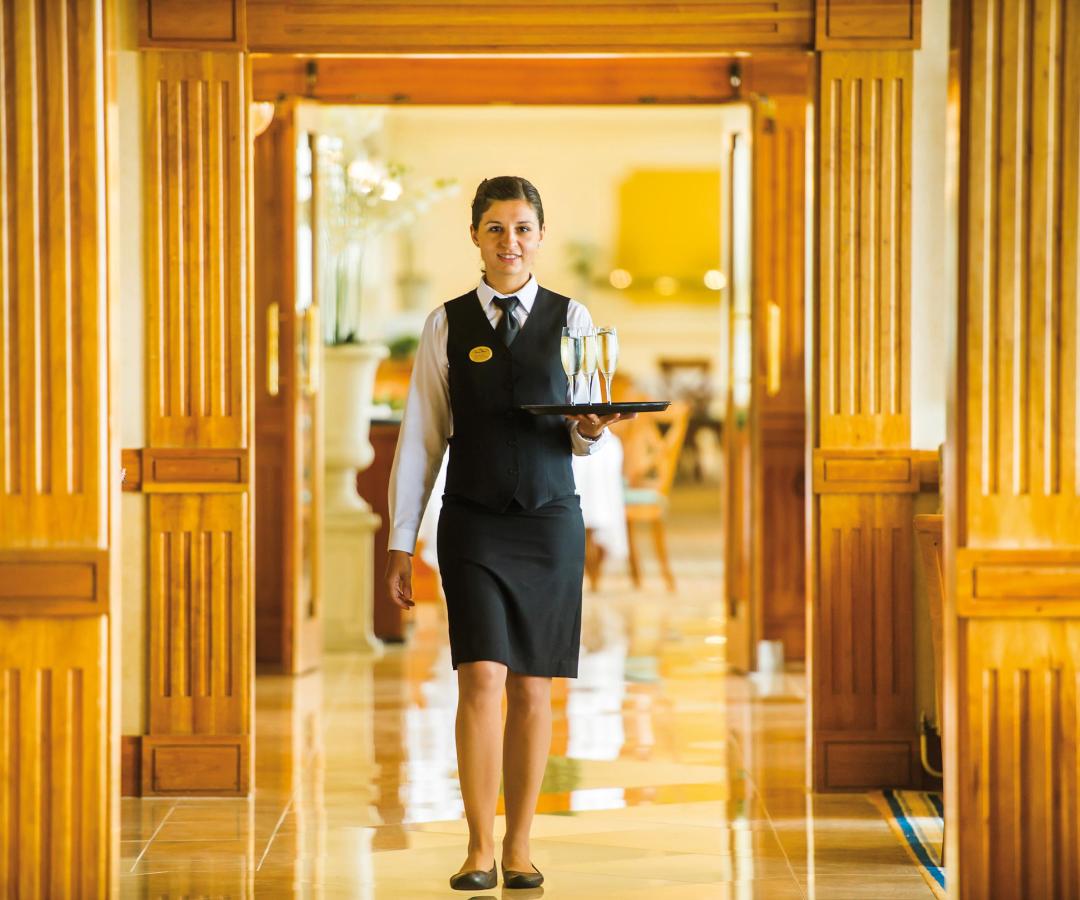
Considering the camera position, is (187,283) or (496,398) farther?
(187,283)

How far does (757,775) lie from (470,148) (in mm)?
13295

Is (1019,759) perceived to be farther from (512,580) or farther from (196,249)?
(196,249)

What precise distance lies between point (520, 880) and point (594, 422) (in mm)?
1014

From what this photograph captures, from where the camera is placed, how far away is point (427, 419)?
3.33 meters

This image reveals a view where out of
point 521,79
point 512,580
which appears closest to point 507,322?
point 512,580

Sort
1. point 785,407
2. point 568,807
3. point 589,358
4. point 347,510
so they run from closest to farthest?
1. point 589,358
2. point 568,807
3. point 785,407
4. point 347,510

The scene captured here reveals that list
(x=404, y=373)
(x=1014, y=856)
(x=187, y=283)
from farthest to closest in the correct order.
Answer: (x=404, y=373)
(x=187, y=283)
(x=1014, y=856)


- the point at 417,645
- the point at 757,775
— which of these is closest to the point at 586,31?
the point at 757,775

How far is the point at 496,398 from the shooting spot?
320 centimetres

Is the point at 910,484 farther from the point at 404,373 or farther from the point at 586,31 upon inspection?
the point at 404,373

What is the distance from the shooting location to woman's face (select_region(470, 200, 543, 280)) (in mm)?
3218

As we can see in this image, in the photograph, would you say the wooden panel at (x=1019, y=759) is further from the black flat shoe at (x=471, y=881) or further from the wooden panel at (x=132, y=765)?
the wooden panel at (x=132, y=765)

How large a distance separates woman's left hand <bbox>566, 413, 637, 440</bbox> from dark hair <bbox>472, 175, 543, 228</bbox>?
45 centimetres

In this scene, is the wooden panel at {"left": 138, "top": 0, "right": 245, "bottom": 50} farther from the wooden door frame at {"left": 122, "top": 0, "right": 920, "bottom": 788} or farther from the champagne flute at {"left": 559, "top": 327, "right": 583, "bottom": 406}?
the champagne flute at {"left": 559, "top": 327, "right": 583, "bottom": 406}
